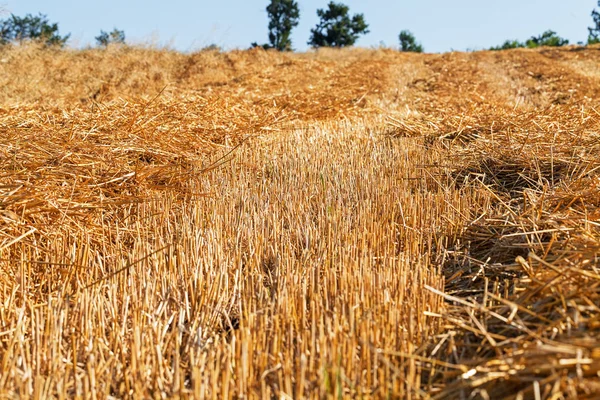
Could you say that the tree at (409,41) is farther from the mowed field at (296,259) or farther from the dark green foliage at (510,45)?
the mowed field at (296,259)

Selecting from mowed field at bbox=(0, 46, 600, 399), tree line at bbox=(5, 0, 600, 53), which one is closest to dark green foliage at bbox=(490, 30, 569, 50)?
tree line at bbox=(5, 0, 600, 53)

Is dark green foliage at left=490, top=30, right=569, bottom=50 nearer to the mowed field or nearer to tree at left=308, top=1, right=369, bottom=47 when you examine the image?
tree at left=308, top=1, right=369, bottom=47

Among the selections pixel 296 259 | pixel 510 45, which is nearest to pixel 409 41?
pixel 510 45

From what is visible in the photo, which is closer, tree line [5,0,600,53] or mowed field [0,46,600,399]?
mowed field [0,46,600,399]

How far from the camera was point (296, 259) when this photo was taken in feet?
8.50

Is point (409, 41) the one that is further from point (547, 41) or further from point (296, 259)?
point (296, 259)

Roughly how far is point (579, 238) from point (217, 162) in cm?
267

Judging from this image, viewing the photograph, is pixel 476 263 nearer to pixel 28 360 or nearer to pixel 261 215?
pixel 261 215

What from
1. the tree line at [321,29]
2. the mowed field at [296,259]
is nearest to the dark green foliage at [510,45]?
the tree line at [321,29]

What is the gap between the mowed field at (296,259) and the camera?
5.44ft

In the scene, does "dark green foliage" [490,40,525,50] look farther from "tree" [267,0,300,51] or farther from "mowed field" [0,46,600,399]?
"mowed field" [0,46,600,399]

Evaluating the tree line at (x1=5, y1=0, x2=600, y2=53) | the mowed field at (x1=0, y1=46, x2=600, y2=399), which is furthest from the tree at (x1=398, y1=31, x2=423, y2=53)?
the mowed field at (x1=0, y1=46, x2=600, y2=399)

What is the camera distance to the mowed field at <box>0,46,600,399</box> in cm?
166

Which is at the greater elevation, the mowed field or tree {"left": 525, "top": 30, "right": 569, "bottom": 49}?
tree {"left": 525, "top": 30, "right": 569, "bottom": 49}
